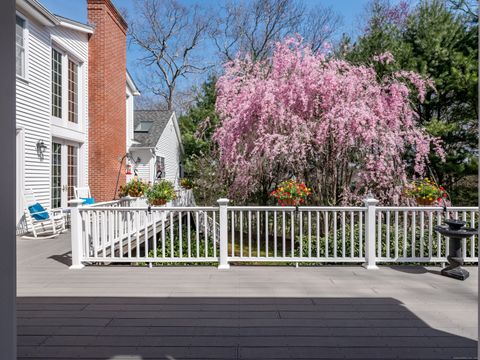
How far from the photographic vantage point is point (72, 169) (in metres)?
9.77

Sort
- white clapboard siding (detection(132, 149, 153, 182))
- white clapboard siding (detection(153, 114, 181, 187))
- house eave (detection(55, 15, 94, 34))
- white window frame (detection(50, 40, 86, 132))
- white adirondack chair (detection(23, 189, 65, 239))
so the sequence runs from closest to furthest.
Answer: white adirondack chair (detection(23, 189, 65, 239)) → house eave (detection(55, 15, 94, 34)) → white window frame (detection(50, 40, 86, 132)) → white clapboard siding (detection(132, 149, 153, 182)) → white clapboard siding (detection(153, 114, 181, 187))

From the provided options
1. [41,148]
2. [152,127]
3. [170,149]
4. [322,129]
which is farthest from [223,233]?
[170,149]

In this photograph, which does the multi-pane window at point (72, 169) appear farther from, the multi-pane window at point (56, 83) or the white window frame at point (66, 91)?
the multi-pane window at point (56, 83)

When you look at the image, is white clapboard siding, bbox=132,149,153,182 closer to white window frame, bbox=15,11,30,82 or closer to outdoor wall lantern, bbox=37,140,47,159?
outdoor wall lantern, bbox=37,140,47,159

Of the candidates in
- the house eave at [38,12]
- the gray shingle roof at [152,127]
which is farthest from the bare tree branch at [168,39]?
the house eave at [38,12]

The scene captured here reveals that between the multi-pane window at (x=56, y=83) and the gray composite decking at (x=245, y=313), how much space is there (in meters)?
5.59

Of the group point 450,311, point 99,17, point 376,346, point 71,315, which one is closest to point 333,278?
point 450,311

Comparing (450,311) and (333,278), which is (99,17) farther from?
(450,311)

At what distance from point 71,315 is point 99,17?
31.1 feet

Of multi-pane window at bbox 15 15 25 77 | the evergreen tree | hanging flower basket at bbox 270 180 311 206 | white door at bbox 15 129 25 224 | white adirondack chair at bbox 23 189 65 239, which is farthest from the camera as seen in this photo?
the evergreen tree

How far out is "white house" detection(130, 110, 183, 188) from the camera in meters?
13.7

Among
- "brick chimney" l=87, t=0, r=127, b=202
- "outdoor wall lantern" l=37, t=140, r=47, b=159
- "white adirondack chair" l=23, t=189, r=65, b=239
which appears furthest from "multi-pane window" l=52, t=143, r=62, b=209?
"brick chimney" l=87, t=0, r=127, b=202

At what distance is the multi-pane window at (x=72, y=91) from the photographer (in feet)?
31.5

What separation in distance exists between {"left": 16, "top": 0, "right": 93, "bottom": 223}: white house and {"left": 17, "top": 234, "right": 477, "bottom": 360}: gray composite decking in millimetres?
3906
